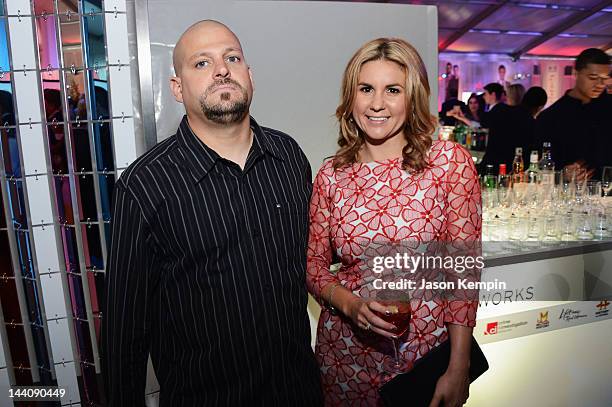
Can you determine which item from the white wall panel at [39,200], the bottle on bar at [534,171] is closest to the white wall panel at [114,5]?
the white wall panel at [39,200]

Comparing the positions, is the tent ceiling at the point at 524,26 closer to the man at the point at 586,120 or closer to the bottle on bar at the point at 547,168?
the man at the point at 586,120

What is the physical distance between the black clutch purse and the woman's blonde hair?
556mm

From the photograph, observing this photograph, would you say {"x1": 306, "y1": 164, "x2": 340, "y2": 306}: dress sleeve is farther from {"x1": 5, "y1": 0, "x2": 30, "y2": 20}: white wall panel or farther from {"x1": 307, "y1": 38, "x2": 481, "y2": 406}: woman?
{"x1": 5, "y1": 0, "x2": 30, "y2": 20}: white wall panel

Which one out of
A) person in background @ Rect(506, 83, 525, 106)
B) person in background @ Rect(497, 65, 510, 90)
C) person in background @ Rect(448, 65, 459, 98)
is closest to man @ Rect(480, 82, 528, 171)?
person in background @ Rect(506, 83, 525, 106)

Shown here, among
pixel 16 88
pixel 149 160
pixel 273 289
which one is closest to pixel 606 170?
pixel 273 289

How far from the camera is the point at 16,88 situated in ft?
6.85

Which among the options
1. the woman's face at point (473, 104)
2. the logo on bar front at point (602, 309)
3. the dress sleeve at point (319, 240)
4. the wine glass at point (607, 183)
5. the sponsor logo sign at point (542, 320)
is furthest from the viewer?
the woman's face at point (473, 104)

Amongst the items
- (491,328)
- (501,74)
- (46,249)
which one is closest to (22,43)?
(46,249)

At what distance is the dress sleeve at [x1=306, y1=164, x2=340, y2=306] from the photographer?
1.60m

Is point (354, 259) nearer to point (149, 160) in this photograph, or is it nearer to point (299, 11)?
point (149, 160)

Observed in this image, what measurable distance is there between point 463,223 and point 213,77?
838 millimetres

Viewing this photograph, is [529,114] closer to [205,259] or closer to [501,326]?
[501,326]

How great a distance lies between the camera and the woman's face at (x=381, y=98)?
5.01 feet

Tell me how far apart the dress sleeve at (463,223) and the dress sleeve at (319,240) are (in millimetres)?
369
